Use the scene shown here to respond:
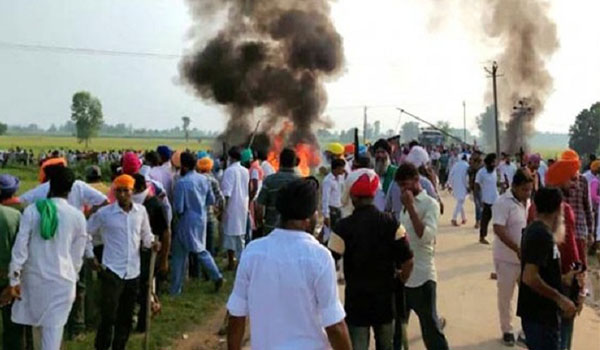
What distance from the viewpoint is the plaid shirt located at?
23.2ft

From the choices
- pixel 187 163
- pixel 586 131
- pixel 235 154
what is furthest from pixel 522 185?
pixel 586 131

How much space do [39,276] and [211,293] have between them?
4041 millimetres

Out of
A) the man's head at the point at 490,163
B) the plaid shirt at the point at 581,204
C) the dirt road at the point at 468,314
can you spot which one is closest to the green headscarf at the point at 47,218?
the dirt road at the point at 468,314

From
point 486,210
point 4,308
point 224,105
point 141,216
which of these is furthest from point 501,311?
point 224,105

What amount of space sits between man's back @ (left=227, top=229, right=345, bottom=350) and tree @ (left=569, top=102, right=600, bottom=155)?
221 feet

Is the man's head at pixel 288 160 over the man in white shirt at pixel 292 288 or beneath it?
over

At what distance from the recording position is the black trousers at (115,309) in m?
5.65

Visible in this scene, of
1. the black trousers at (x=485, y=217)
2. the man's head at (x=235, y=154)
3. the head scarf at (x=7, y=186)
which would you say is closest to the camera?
the head scarf at (x=7, y=186)

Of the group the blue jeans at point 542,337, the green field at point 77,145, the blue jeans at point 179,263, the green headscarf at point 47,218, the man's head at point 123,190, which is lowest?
the blue jeans at point 179,263

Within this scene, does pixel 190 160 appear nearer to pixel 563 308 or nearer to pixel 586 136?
pixel 563 308

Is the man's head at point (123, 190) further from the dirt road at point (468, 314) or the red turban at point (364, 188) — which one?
the red turban at point (364, 188)

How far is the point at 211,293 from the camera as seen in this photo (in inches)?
342

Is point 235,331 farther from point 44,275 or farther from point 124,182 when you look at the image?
point 124,182

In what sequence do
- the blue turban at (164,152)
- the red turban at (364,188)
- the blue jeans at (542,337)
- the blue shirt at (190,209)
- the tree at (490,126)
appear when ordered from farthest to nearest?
1. the tree at (490,126)
2. the blue turban at (164,152)
3. the blue shirt at (190,209)
4. the red turban at (364,188)
5. the blue jeans at (542,337)
